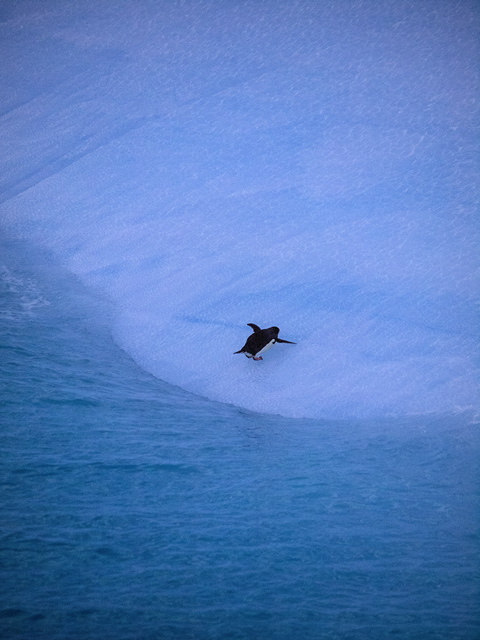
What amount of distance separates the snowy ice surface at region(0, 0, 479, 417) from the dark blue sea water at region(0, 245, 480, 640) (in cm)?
27

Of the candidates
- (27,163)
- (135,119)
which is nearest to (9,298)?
(27,163)

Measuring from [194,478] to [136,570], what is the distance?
675 millimetres

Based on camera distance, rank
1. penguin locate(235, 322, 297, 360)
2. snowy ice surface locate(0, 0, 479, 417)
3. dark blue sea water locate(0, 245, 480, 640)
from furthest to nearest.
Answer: snowy ice surface locate(0, 0, 479, 417) < penguin locate(235, 322, 297, 360) < dark blue sea water locate(0, 245, 480, 640)

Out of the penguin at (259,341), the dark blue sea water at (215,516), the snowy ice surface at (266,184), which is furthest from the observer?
the snowy ice surface at (266,184)

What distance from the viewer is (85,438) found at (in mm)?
3143

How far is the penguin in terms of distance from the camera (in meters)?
3.49

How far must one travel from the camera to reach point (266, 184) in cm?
466

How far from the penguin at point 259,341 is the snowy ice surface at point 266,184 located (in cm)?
14

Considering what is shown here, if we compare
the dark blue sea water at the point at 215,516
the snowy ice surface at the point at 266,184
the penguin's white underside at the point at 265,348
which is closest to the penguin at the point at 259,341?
the penguin's white underside at the point at 265,348

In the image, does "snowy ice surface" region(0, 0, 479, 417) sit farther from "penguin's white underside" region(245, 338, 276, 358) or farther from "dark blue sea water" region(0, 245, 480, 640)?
"dark blue sea water" region(0, 245, 480, 640)

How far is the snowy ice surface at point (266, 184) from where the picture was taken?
3.61 meters

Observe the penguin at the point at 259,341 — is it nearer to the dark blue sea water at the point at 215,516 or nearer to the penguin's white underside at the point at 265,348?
the penguin's white underside at the point at 265,348

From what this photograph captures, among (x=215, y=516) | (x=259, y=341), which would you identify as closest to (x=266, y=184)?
(x=259, y=341)

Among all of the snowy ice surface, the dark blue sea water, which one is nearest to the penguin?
the snowy ice surface
